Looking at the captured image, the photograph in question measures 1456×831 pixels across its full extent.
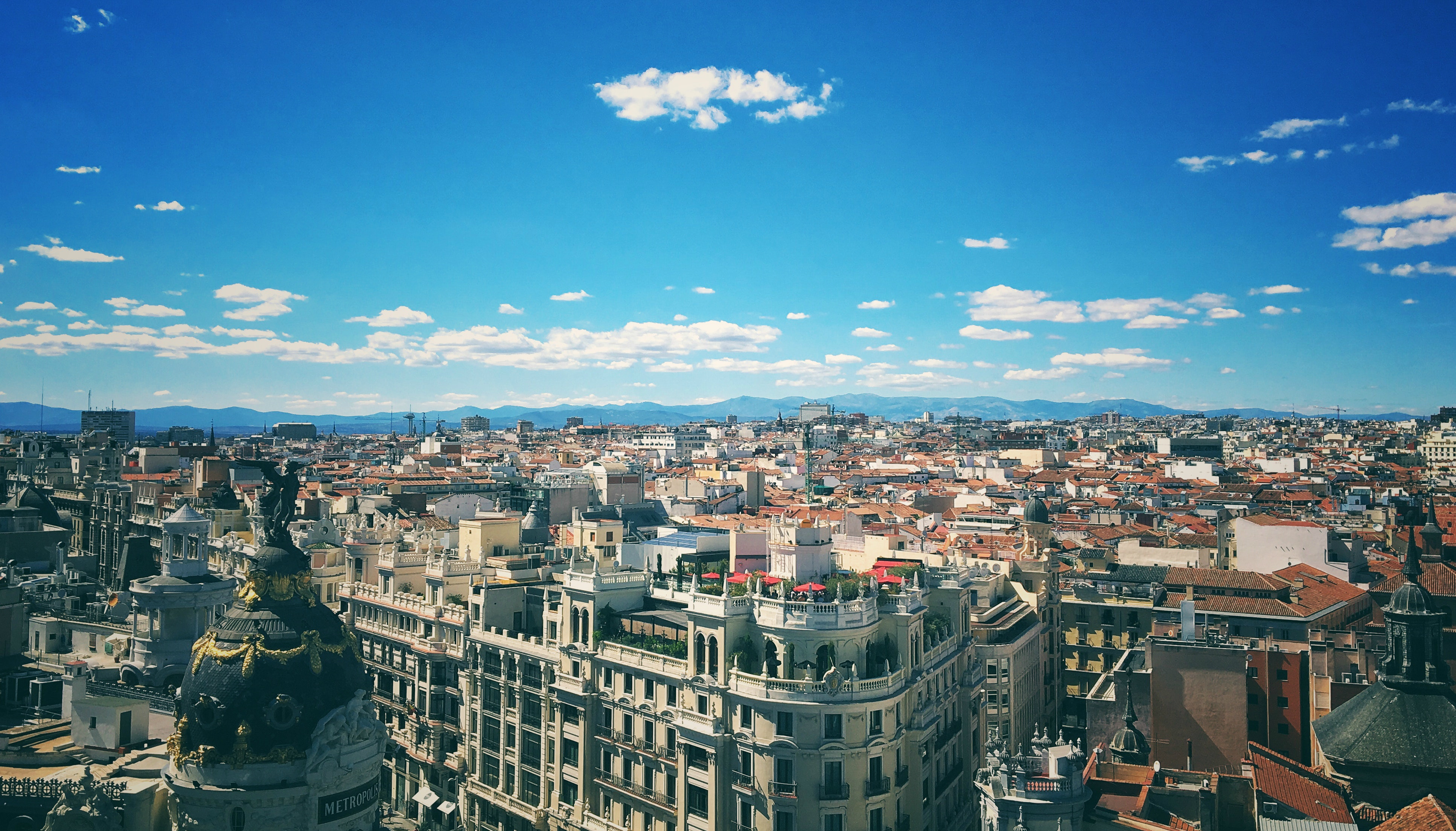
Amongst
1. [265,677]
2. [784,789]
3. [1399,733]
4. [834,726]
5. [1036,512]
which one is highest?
[1036,512]

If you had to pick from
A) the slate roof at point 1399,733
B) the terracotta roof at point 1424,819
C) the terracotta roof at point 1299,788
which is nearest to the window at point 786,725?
Answer: the terracotta roof at point 1299,788

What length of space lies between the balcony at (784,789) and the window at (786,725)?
0.72 feet

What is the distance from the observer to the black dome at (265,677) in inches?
1332

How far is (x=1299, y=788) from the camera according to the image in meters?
39.2

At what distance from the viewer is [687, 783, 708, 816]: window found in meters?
45.2

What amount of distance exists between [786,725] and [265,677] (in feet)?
71.2

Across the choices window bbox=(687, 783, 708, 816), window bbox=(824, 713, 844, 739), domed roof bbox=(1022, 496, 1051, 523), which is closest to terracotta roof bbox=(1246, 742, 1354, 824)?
window bbox=(824, 713, 844, 739)

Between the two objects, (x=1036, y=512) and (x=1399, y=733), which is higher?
(x=1036, y=512)

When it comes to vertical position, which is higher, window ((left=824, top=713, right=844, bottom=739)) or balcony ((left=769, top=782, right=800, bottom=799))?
window ((left=824, top=713, right=844, bottom=739))

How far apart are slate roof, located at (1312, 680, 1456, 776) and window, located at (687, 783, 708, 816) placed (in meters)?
28.3

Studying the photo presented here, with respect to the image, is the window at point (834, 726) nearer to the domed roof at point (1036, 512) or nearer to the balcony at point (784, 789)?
the balcony at point (784, 789)

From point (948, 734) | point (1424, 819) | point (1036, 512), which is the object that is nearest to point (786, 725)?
point (948, 734)

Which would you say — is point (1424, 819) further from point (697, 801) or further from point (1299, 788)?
point (697, 801)

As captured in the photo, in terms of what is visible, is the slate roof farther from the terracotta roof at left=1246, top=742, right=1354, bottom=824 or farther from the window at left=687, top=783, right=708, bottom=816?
the window at left=687, top=783, right=708, bottom=816
